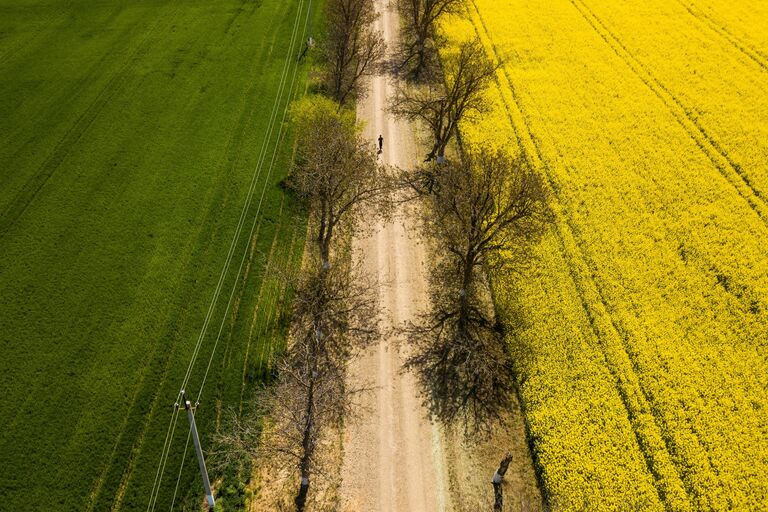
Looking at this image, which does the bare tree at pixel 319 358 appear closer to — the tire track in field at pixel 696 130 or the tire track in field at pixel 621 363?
the tire track in field at pixel 621 363

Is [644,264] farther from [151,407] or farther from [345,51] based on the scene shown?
[345,51]

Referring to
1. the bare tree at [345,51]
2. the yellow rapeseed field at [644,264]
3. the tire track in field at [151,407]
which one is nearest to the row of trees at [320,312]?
the bare tree at [345,51]

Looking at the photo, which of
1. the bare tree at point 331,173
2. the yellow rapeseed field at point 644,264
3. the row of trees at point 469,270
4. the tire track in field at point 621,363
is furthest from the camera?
the bare tree at point 331,173

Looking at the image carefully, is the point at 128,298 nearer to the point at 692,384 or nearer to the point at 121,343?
the point at 121,343

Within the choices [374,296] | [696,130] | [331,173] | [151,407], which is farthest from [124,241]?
[696,130]

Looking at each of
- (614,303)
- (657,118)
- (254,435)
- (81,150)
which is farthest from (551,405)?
(81,150)
